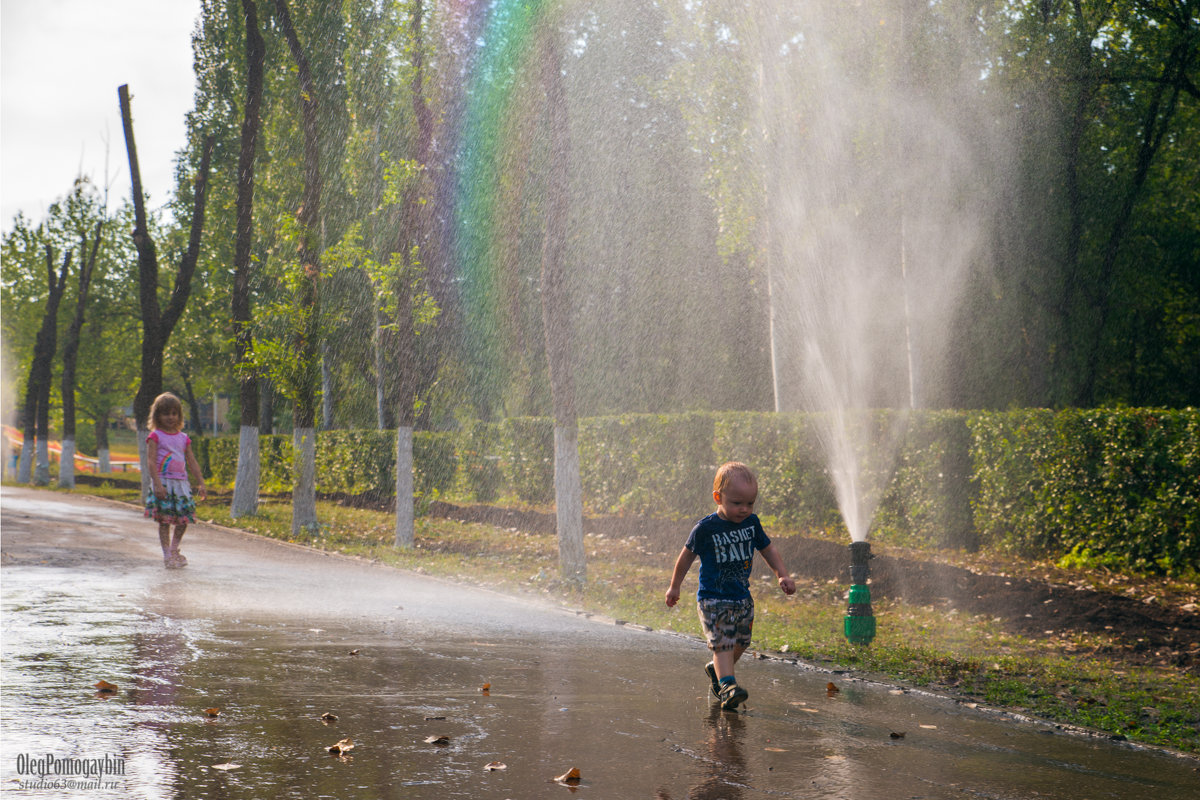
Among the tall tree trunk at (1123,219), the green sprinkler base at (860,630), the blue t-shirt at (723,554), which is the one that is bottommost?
the green sprinkler base at (860,630)

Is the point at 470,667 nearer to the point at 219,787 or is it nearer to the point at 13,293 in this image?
the point at 219,787

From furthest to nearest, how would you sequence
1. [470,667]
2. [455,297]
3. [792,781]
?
[455,297], [470,667], [792,781]

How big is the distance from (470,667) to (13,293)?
58.5 meters

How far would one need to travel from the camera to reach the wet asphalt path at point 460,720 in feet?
15.7

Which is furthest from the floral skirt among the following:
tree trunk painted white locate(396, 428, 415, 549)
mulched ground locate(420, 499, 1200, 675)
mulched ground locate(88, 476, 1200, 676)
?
mulched ground locate(88, 476, 1200, 676)

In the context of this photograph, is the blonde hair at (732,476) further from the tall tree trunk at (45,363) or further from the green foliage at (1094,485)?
the tall tree trunk at (45,363)

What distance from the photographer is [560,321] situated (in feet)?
47.2

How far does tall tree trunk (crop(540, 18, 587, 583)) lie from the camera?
45.7 ft

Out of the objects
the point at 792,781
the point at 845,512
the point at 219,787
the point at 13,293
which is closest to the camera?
the point at 219,787

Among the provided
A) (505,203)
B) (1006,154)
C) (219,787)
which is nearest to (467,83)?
(505,203)

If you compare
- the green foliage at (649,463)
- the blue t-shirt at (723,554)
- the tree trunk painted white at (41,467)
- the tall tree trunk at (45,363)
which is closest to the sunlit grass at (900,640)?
the blue t-shirt at (723,554)

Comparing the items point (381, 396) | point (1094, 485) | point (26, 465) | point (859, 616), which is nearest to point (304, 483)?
point (859, 616)

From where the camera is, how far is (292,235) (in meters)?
20.5

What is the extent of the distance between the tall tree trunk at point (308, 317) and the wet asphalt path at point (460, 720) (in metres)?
10.7
